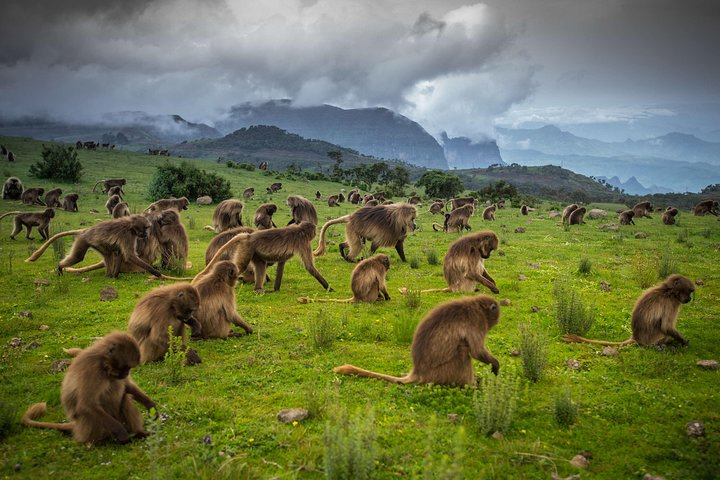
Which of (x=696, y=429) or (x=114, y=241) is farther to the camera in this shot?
(x=114, y=241)

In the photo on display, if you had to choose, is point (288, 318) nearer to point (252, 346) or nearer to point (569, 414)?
point (252, 346)

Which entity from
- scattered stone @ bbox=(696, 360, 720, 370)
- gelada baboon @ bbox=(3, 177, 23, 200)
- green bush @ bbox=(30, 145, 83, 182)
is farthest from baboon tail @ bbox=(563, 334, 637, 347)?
green bush @ bbox=(30, 145, 83, 182)

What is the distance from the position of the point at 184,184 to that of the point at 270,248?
80.2 ft

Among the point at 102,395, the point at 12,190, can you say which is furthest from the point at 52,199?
the point at 102,395

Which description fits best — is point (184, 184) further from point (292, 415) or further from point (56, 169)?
point (292, 415)

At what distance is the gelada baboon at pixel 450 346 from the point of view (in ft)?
20.5

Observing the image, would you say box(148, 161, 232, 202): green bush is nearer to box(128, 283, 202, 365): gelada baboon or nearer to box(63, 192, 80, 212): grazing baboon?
box(63, 192, 80, 212): grazing baboon

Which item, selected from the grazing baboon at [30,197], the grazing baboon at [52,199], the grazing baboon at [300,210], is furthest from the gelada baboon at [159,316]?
the grazing baboon at [30,197]

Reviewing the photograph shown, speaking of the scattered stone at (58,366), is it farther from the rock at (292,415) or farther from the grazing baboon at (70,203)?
the grazing baboon at (70,203)

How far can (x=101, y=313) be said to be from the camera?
9.81 m

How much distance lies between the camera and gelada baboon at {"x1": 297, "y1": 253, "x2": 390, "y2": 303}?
10.9 meters

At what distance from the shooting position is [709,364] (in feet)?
23.4

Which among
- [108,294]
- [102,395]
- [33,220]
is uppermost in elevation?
[33,220]

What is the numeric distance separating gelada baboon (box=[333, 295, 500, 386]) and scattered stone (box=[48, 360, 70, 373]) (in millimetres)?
Answer: 5085
